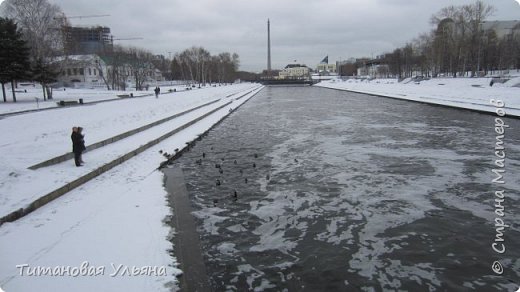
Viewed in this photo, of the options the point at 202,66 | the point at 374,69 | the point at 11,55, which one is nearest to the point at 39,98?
the point at 11,55

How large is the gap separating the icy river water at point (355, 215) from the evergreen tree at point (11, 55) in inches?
1216

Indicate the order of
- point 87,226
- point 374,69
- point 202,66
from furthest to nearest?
point 374,69 → point 202,66 → point 87,226

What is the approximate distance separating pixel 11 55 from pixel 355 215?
40696 mm

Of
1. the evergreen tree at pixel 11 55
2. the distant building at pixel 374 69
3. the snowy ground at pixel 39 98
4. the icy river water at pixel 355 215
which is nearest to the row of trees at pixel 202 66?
the snowy ground at pixel 39 98

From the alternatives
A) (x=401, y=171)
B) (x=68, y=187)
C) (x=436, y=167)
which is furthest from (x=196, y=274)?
(x=436, y=167)

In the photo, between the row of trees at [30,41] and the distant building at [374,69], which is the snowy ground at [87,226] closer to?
the row of trees at [30,41]

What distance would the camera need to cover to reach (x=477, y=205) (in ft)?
29.0

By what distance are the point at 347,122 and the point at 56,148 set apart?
16806 millimetres

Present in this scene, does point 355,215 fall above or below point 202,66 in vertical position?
below

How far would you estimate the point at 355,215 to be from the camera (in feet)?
27.6

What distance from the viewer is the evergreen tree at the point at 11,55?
3772 centimetres

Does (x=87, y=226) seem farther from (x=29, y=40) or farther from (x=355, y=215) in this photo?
(x=29, y=40)

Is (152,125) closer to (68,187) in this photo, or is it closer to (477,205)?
(68,187)

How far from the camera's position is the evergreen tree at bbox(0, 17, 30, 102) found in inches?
1485
